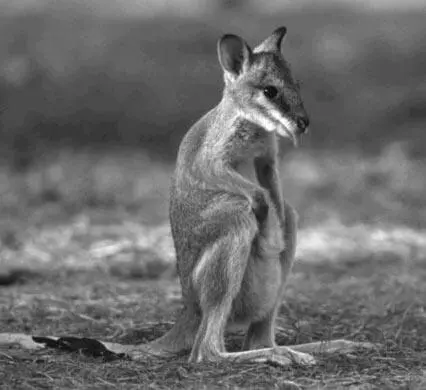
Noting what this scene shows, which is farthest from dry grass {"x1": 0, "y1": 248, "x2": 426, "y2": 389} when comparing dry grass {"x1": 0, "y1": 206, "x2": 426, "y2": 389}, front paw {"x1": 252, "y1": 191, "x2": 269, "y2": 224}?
front paw {"x1": 252, "y1": 191, "x2": 269, "y2": 224}

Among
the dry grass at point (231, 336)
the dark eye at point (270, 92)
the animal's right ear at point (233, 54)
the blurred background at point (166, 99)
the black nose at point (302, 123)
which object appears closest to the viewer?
the dry grass at point (231, 336)

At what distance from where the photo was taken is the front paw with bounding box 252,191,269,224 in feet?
17.2

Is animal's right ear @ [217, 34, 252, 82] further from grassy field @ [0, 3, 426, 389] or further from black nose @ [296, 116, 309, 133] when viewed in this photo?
grassy field @ [0, 3, 426, 389]

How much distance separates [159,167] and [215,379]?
7.90 m

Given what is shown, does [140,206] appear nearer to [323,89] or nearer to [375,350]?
[323,89]

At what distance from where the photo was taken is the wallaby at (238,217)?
5.11 m

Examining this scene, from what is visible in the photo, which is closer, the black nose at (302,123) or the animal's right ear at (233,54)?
the black nose at (302,123)

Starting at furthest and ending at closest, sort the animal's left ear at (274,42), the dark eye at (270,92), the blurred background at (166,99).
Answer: the blurred background at (166,99)
the animal's left ear at (274,42)
the dark eye at (270,92)

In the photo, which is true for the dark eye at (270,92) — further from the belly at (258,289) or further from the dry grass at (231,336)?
the dry grass at (231,336)

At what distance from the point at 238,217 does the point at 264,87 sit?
639 mm

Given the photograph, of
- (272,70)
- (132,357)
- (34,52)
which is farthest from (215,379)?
(34,52)

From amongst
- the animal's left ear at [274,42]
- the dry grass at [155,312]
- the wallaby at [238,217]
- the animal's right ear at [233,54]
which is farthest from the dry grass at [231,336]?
the animal's left ear at [274,42]

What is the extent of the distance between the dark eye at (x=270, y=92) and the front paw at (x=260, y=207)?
46 cm

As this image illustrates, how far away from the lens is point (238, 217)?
511cm
